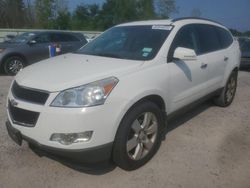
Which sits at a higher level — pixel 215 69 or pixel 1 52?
pixel 215 69

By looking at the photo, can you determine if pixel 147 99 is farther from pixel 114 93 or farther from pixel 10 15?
pixel 10 15

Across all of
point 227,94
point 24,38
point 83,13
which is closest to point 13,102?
point 227,94

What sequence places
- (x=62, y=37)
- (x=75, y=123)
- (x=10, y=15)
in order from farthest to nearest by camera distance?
(x=10, y=15)
(x=62, y=37)
(x=75, y=123)

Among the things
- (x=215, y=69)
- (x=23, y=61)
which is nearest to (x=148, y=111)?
(x=215, y=69)

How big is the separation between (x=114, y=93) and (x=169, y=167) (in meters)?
1.27

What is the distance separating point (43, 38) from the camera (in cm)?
1123

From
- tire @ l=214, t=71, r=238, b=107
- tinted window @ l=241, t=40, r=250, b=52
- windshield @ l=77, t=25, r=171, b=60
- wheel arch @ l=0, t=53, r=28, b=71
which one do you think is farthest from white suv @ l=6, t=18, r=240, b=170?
tinted window @ l=241, t=40, r=250, b=52

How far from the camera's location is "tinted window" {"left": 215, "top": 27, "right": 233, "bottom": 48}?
573 cm

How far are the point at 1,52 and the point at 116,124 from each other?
823 cm

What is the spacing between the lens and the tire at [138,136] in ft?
10.7

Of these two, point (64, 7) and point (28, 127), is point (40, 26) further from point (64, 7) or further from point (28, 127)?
point (28, 127)

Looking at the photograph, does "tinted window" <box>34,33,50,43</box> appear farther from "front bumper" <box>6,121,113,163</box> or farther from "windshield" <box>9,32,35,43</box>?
"front bumper" <box>6,121,113,163</box>

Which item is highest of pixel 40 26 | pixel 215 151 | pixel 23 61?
pixel 215 151

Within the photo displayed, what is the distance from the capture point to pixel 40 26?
39.1 metres
